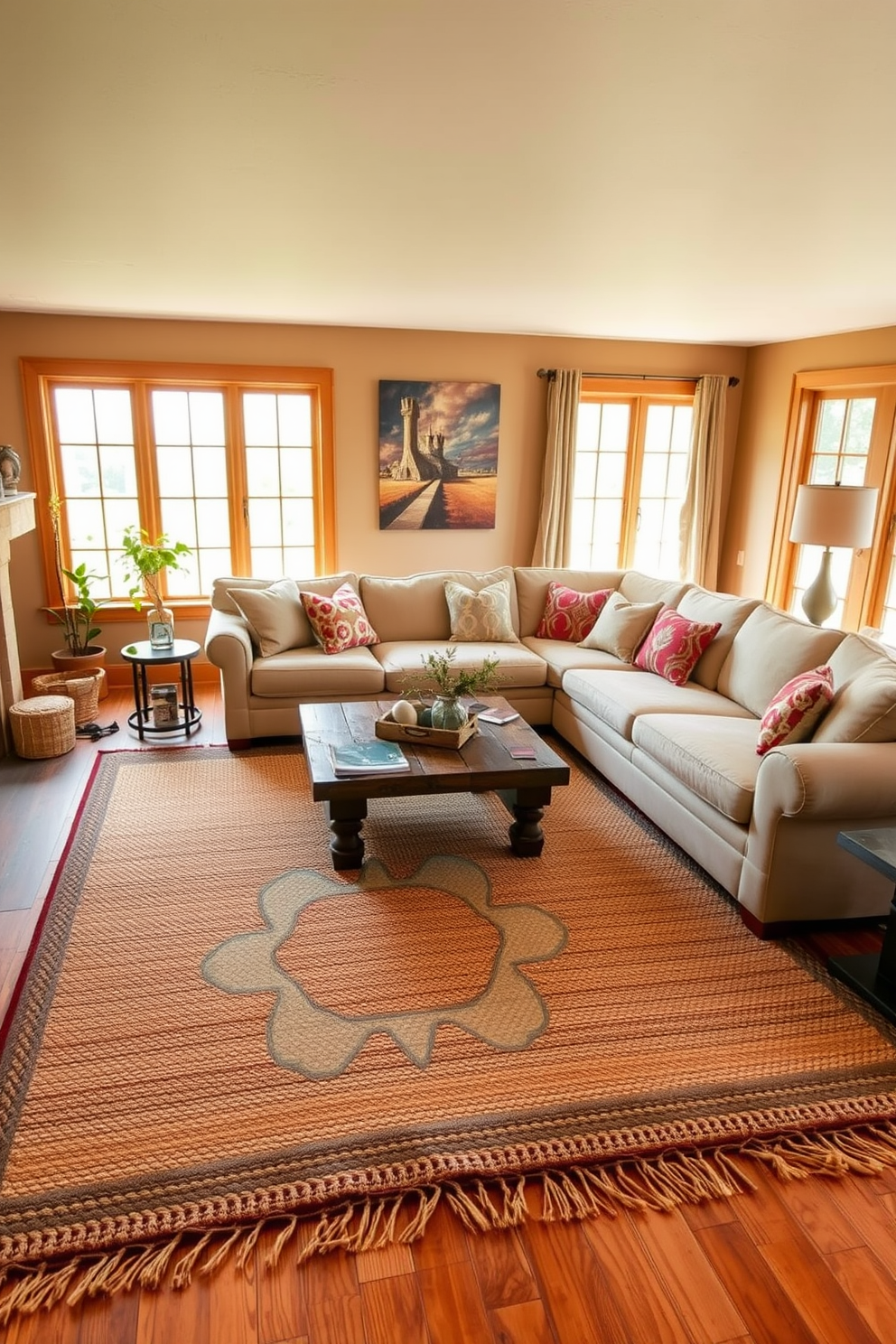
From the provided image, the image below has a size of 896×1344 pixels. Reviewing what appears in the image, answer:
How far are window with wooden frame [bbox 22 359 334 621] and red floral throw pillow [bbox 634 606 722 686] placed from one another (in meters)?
2.46

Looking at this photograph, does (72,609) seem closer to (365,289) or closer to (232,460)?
(232,460)

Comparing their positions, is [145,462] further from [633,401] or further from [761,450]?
[761,450]

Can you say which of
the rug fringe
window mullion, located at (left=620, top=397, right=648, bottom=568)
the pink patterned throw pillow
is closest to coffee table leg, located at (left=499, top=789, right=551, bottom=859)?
the pink patterned throw pillow

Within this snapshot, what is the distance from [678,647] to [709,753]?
46.6 inches

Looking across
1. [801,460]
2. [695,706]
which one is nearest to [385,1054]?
[695,706]

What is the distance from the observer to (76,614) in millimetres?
5285

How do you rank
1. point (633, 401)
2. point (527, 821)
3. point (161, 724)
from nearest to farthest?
point (527, 821) < point (161, 724) < point (633, 401)

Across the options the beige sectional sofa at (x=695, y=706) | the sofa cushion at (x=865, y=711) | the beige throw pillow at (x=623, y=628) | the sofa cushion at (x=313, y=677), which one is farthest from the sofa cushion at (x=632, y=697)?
the sofa cushion at (x=313, y=677)

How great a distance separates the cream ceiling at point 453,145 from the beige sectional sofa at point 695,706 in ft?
5.25

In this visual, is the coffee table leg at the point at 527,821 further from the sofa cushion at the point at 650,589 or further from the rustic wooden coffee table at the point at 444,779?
the sofa cushion at the point at 650,589

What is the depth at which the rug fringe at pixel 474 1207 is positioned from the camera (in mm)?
1621

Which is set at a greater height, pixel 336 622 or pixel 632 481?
pixel 632 481

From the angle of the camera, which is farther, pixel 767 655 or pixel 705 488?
pixel 705 488

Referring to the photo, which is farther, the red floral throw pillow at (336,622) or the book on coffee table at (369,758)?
the red floral throw pillow at (336,622)
